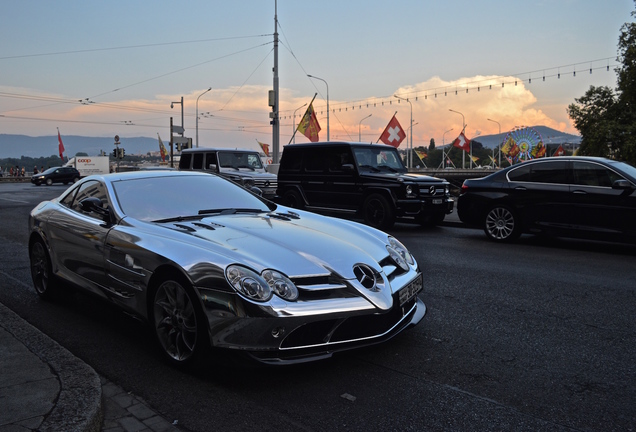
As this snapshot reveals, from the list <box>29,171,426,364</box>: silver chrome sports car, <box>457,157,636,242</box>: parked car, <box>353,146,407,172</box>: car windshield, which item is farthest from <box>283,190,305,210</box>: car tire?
<box>29,171,426,364</box>: silver chrome sports car

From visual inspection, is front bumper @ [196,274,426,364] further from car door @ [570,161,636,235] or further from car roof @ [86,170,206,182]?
car door @ [570,161,636,235]

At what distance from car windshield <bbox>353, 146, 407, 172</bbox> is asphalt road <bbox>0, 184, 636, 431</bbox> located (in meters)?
7.25

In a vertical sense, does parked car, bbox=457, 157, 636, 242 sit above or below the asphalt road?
above

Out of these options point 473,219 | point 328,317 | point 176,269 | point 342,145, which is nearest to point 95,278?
point 176,269

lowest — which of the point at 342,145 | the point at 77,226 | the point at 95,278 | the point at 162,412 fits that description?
the point at 162,412

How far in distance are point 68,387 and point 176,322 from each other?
2.58ft

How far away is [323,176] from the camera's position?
14227 mm

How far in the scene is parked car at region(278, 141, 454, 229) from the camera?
12773 mm

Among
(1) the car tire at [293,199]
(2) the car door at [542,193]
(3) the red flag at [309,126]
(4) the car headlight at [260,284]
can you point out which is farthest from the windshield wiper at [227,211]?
(3) the red flag at [309,126]

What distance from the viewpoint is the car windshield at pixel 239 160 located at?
18.1 metres

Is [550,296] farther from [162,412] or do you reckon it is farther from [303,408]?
[162,412]

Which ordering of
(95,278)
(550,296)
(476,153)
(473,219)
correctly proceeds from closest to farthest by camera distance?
(95,278) → (550,296) → (473,219) → (476,153)

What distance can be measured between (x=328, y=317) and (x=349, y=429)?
27.3 inches

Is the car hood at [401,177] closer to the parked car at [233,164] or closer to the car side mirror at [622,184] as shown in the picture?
the car side mirror at [622,184]
